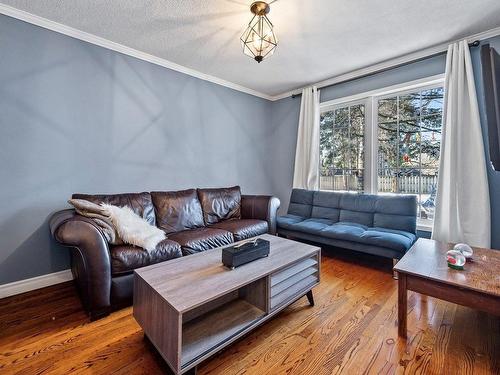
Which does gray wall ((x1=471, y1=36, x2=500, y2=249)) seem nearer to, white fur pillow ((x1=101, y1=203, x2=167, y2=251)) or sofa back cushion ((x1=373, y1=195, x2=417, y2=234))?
sofa back cushion ((x1=373, y1=195, x2=417, y2=234))

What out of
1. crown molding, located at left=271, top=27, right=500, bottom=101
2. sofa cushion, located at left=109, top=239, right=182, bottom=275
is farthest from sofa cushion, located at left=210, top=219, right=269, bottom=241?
crown molding, located at left=271, top=27, right=500, bottom=101

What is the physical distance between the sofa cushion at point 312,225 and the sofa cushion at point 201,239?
967 millimetres

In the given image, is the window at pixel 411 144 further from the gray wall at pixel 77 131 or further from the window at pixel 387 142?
the gray wall at pixel 77 131

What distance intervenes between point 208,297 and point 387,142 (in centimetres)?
310

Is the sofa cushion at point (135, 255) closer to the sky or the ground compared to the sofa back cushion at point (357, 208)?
closer to the ground

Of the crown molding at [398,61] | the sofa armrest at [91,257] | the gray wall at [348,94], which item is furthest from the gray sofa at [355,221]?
the sofa armrest at [91,257]

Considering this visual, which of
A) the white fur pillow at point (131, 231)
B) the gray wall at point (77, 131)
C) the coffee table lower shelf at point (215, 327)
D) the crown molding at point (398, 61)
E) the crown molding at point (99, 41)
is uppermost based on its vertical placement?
the crown molding at point (398, 61)

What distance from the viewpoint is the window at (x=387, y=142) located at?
2842 millimetres

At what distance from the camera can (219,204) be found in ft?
10.2

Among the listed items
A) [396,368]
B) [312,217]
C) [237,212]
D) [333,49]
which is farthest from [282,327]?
[333,49]

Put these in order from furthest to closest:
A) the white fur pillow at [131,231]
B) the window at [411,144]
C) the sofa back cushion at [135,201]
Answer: the window at [411,144]
the sofa back cushion at [135,201]
the white fur pillow at [131,231]

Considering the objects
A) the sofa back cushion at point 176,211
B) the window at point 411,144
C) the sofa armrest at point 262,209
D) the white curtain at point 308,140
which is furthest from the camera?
the white curtain at point 308,140

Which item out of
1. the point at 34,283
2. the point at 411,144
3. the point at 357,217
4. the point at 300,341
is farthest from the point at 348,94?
the point at 34,283

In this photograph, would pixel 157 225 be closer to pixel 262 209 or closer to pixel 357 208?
pixel 262 209
